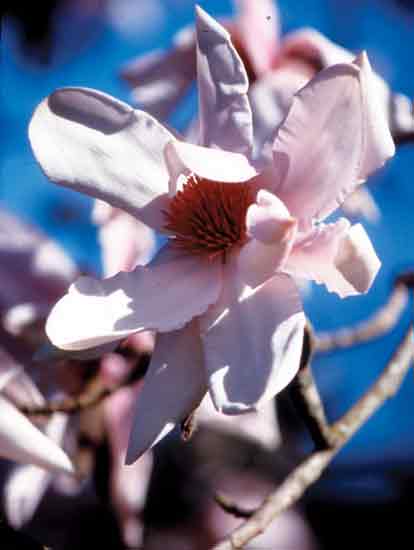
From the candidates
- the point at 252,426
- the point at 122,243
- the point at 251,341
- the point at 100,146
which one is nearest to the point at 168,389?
the point at 251,341

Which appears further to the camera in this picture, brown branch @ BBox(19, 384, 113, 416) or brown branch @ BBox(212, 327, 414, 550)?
brown branch @ BBox(19, 384, 113, 416)

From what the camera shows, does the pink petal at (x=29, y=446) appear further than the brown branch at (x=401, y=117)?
No

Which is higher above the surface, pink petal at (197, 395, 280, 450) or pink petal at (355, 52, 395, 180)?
pink petal at (355, 52, 395, 180)

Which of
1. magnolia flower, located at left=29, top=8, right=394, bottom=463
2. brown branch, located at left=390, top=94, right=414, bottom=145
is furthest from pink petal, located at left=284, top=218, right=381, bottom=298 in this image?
brown branch, located at left=390, top=94, right=414, bottom=145

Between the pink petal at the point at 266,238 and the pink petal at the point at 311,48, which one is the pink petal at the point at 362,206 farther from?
the pink petal at the point at 266,238

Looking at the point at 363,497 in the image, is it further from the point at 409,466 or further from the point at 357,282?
the point at 357,282

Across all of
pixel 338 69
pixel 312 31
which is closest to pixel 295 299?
pixel 338 69

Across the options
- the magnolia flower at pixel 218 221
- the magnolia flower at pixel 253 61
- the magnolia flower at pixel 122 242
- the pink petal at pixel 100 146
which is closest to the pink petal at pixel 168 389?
the magnolia flower at pixel 218 221

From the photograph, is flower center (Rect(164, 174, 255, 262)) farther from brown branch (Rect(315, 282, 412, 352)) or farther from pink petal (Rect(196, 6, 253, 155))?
brown branch (Rect(315, 282, 412, 352))
